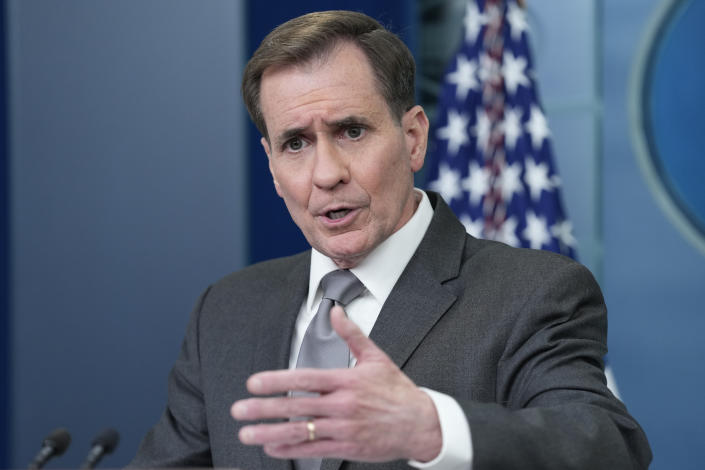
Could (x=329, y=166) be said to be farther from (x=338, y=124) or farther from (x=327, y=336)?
(x=327, y=336)

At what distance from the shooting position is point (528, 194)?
338 centimetres

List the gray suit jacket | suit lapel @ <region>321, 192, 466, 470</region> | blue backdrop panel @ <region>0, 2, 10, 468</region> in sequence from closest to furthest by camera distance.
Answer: the gray suit jacket < suit lapel @ <region>321, 192, 466, 470</region> < blue backdrop panel @ <region>0, 2, 10, 468</region>

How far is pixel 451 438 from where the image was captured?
116 centimetres

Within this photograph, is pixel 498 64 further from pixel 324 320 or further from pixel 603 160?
pixel 324 320

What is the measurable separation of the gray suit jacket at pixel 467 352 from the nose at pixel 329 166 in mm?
259

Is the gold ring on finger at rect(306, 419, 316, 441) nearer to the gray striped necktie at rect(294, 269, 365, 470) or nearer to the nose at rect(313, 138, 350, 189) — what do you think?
the gray striped necktie at rect(294, 269, 365, 470)

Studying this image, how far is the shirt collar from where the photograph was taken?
177cm

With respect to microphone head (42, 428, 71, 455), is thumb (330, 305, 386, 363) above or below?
above

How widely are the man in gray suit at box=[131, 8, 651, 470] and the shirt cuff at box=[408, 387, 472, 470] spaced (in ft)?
0.19

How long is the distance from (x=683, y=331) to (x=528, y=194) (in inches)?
31.9

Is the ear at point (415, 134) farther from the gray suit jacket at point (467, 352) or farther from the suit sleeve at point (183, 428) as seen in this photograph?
the suit sleeve at point (183, 428)

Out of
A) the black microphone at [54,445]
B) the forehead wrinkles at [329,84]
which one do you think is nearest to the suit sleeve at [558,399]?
the forehead wrinkles at [329,84]

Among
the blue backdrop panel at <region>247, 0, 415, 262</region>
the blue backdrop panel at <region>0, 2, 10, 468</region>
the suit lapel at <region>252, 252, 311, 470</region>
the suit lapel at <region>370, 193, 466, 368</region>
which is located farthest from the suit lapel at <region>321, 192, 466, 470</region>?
the blue backdrop panel at <region>0, 2, 10, 468</region>

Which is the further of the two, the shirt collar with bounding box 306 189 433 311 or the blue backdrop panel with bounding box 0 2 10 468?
the blue backdrop panel with bounding box 0 2 10 468
